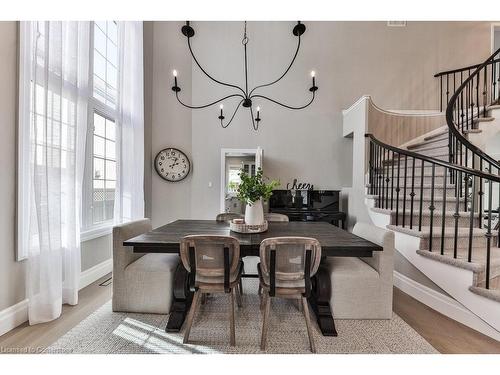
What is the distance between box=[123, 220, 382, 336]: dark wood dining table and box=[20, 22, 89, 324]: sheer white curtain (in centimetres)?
78

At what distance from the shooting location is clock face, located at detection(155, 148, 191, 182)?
433cm

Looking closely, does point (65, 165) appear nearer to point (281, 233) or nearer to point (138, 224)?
point (138, 224)

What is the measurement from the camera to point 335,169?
437 centimetres

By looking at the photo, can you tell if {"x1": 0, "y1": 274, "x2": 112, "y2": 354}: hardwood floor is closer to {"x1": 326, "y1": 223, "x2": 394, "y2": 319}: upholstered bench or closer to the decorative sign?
{"x1": 326, "y1": 223, "x2": 394, "y2": 319}: upholstered bench

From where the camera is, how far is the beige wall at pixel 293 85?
14.3 feet

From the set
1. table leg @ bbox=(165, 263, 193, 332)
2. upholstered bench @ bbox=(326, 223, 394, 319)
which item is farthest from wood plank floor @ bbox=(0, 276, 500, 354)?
table leg @ bbox=(165, 263, 193, 332)

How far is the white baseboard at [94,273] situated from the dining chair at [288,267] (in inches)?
87.4

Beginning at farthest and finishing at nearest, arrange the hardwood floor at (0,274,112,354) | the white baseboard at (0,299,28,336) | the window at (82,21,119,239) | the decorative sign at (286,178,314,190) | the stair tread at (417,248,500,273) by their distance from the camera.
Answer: the decorative sign at (286,178,314,190) < the window at (82,21,119,239) < the stair tread at (417,248,500,273) < the white baseboard at (0,299,28,336) < the hardwood floor at (0,274,112,354)

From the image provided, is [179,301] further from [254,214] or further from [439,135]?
[439,135]

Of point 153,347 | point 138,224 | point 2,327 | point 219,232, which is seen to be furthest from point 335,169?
point 2,327

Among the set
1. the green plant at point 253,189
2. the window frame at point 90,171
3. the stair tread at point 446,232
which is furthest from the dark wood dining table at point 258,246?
the window frame at point 90,171

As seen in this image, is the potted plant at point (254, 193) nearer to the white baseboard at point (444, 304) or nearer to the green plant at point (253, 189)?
the green plant at point (253, 189)

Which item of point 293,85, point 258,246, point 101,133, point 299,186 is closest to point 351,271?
point 258,246
